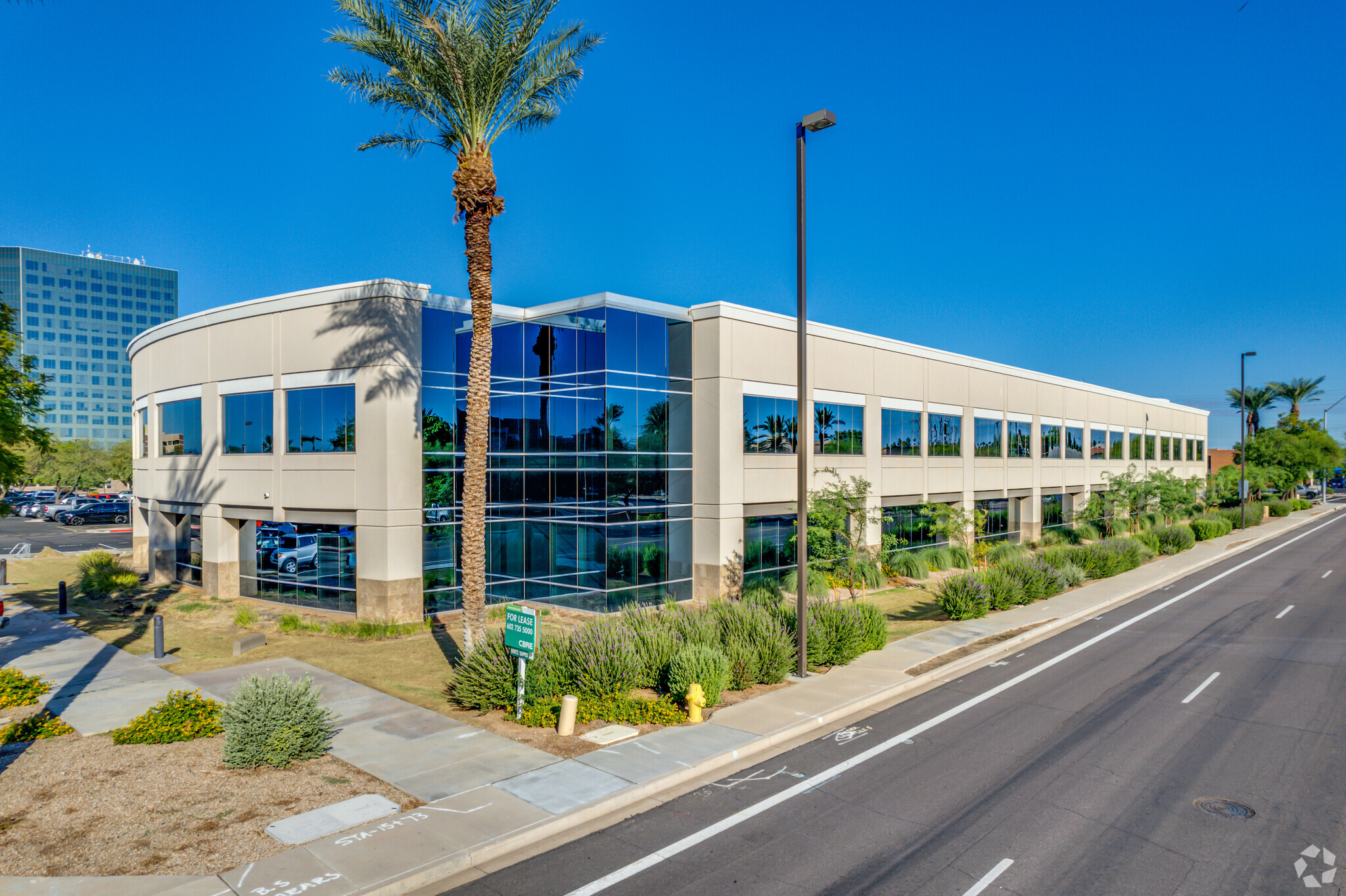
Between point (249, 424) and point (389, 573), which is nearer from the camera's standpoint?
point (389, 573)

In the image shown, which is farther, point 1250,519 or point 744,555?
point 1250,519

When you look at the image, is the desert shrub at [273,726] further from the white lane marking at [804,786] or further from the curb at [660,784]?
the white lane marking at [804,786]

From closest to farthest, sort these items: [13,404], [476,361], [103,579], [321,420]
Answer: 1. [476,361]
2. [13,404]
3. [321,420]
4. [103,579]

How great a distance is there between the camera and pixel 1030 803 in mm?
9508

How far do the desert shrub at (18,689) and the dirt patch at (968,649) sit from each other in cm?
1690

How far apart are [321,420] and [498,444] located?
17.5ft

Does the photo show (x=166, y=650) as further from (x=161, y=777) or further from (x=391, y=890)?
(x=391, y=890)

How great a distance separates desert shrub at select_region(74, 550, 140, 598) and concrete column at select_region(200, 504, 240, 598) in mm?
3972

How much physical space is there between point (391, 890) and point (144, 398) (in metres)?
31.3

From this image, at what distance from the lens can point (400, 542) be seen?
72.9 feet

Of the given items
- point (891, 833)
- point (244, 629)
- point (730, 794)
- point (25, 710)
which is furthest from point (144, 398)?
point (891, 833)

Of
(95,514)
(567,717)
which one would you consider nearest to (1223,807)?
(567,717)

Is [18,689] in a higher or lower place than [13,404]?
lower

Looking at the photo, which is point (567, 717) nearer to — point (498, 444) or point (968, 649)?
point (968, 649)
